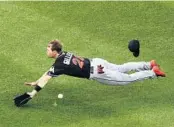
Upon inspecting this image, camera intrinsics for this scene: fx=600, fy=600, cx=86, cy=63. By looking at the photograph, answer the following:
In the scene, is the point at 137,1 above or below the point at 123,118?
above

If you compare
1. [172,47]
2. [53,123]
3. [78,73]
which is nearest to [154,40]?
[172,47]

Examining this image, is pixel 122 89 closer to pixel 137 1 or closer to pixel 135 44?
pixel 135 44

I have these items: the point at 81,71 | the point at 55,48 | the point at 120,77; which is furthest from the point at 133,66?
the point at 55,48

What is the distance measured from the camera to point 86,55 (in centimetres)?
1433

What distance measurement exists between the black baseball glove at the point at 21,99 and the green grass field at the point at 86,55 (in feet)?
0.40

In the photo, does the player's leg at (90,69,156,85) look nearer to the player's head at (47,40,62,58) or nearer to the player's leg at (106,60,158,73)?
the player's leg at (106,60,158,73)

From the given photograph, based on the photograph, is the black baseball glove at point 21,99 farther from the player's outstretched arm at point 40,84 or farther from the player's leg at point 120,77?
the player's leg at point 120,77

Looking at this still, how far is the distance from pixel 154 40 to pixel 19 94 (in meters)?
4.13

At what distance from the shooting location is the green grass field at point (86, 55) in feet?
38.8

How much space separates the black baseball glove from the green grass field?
0.40 ft

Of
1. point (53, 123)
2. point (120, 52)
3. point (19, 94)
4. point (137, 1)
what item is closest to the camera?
point (53, 123)

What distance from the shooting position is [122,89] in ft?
42.6

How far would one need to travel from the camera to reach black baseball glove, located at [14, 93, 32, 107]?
12.1 m

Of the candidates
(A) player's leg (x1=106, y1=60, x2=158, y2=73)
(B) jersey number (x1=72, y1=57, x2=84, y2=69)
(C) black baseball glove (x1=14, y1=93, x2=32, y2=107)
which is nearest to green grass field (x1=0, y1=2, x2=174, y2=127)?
(C) black baseball glove (x1=14, y1=93, x2=32, y2=107)
